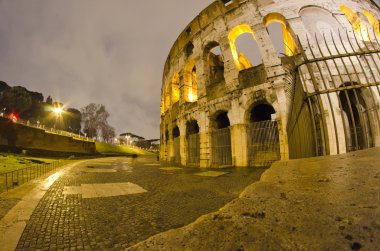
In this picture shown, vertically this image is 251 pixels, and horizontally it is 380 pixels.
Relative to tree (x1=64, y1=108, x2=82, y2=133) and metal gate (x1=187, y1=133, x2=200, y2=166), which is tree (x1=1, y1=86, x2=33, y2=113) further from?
metal gate (x1=187, y1=133, x2=200, y2=166)

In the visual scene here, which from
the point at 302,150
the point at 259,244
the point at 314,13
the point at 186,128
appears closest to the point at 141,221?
the point at 259,244

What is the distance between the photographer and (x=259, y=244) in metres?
1.04

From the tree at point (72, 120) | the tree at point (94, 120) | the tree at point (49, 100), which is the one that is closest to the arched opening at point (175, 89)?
the tree at point (94, 120)

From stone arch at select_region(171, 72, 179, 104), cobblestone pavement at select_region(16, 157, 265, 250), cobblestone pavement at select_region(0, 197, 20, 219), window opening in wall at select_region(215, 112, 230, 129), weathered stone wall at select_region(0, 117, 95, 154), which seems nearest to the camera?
cobblestone pavement at select_region(16, 157, 265, 250)

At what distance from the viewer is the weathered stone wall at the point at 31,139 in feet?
63.8

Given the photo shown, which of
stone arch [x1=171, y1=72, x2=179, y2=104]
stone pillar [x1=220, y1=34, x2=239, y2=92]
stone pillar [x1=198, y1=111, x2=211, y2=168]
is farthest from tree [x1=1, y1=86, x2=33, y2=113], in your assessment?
stone pillar [x1=220, y1=34, x2=239, y2=92]

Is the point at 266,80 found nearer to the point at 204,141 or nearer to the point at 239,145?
the point at 239,145

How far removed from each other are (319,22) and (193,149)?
1058 centimetres

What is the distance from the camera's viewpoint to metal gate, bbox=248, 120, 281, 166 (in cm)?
895

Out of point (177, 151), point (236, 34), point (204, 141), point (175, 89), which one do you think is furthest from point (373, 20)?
point (177, 151)

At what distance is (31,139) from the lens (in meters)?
21.1

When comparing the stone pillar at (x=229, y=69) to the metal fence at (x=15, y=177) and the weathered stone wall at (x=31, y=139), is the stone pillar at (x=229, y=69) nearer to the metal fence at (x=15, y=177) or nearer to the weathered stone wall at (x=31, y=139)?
the metal fence at (x=15, y=177)

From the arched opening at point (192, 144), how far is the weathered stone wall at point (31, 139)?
760 inches

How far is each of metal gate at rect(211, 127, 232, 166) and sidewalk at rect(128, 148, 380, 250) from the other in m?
8.85
